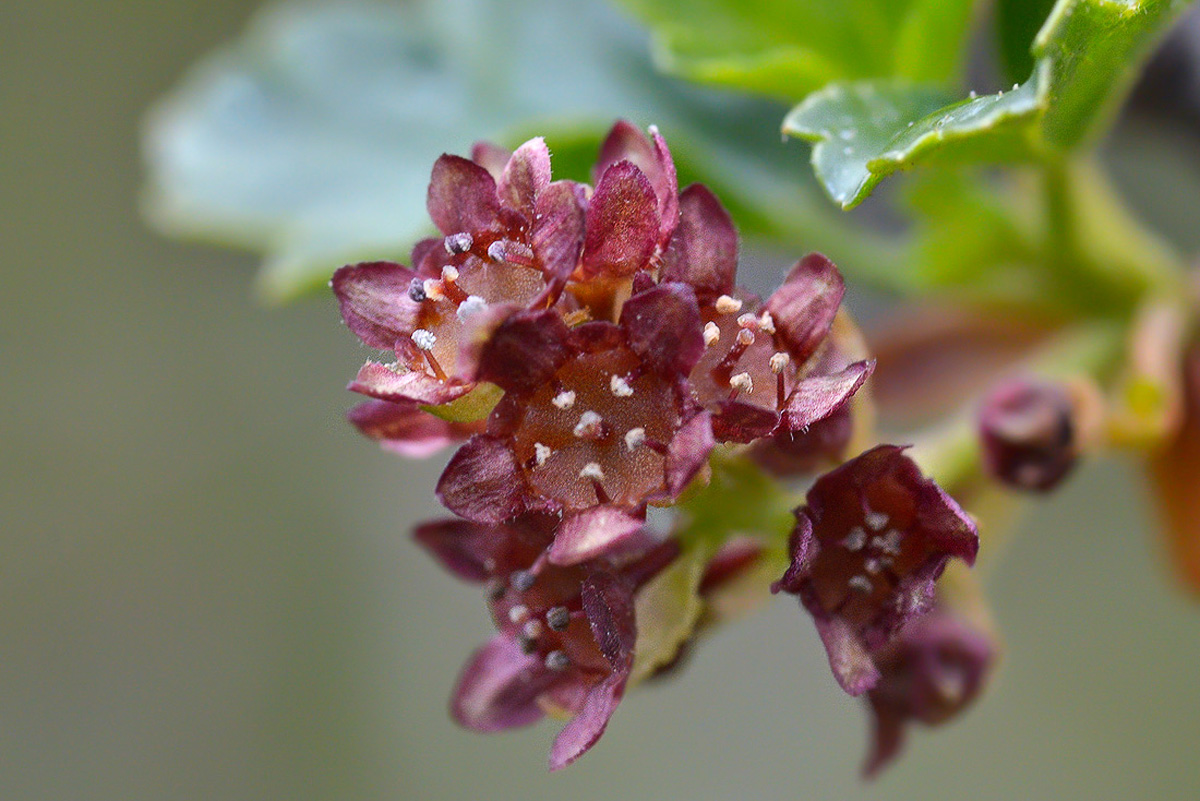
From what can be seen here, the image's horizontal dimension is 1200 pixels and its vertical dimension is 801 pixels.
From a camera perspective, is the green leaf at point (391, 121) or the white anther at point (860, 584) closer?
the white anther at point (860, 584)

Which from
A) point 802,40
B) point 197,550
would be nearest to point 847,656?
point 802,40

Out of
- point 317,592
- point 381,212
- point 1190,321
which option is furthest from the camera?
point 317,592

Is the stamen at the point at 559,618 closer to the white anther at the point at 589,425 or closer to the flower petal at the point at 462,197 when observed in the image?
the white anther at the point at 589,425

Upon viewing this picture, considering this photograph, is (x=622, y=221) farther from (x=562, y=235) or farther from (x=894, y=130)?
(x=894, y=130)

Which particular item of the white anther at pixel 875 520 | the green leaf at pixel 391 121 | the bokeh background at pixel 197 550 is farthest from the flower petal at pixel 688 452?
the bokeh background at pixel 197 550

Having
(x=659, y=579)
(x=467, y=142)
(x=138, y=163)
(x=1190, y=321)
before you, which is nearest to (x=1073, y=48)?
(x=659, y=579)

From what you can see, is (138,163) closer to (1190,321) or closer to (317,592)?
(317,592)

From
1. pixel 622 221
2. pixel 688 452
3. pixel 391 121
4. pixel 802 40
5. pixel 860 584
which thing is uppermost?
pixel 391 121

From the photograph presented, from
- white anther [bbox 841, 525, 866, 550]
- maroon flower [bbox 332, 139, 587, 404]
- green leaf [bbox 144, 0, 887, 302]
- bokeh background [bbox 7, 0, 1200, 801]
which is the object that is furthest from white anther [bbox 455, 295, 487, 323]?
bokeh background [bbox 7, 0, 1200, 801]
